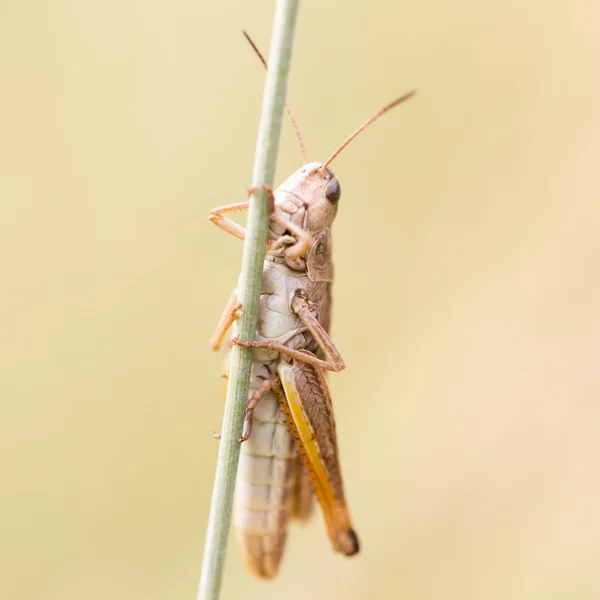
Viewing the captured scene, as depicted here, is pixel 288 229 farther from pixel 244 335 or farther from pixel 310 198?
pixel 244 335

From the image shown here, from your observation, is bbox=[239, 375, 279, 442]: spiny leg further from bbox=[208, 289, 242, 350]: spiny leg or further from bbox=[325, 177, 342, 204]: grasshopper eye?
bbox=[325, 177, 342, 204]: grasshopper eye

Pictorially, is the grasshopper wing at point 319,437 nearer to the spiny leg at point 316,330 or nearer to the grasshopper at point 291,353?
the grasshopper at point 291,353

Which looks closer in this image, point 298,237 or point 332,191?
point 298,237

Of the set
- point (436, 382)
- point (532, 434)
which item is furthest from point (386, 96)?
point (532, 434)

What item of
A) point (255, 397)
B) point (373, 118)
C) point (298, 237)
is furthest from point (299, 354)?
point (373, 118)

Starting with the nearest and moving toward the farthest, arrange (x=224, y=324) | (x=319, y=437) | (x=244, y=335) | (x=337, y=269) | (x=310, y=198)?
1. (x=244, y=335)
2. (x=224, y=324)
3. (x=310, y=198)
4. (x=319, y=437)
5. (x=337, y=269)

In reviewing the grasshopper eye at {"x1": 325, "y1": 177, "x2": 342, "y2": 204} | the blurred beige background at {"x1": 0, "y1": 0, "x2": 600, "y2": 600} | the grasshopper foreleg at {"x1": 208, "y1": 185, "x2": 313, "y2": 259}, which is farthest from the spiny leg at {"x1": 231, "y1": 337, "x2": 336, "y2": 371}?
the blurred beige background at {"x1": 0, "y1": 0, "x2": 600, "y2": 600}

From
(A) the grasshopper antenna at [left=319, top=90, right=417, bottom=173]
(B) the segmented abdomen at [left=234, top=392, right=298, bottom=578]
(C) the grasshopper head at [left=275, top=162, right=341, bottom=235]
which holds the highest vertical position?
(A) the grasshopper antenna at [left=319, top=90, right=417, bottom=173]
